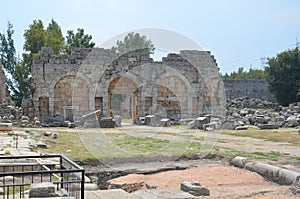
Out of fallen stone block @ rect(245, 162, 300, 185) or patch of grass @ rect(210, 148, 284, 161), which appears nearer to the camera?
fallen stone block @ rect(245, 162, 300, 185)

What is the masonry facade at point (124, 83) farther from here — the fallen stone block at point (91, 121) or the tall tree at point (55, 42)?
the tall tree at point (55, 42)

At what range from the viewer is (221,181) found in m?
8.03

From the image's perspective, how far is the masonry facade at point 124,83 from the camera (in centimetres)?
2036

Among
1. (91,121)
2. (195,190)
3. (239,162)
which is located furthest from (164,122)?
(195,190)

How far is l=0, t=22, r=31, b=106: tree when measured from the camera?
97.8ft

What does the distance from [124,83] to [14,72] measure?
1446 centimetres

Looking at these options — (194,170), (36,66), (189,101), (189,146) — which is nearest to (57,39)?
(36,66)


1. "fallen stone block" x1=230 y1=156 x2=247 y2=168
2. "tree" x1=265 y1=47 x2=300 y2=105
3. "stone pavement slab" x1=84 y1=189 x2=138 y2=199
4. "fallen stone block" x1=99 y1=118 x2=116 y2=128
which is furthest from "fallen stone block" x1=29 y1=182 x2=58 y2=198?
"tree" x1=265 y1=47 x2=300 y2=105

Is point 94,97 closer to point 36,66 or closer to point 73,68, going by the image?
point 73,68

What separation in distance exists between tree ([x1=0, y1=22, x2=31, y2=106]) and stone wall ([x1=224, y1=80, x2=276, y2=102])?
18.5m

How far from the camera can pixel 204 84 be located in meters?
23.7

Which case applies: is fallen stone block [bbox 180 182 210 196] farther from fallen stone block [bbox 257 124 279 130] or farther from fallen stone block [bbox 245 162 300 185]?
fallen stone block [bbox 257 124 279 130]

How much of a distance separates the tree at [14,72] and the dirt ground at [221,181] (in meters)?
23.1

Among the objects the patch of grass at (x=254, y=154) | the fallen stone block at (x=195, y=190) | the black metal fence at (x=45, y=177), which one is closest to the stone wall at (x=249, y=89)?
the patch of grass at (x=254, y=154)
